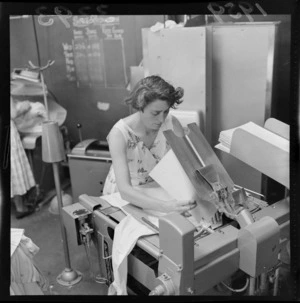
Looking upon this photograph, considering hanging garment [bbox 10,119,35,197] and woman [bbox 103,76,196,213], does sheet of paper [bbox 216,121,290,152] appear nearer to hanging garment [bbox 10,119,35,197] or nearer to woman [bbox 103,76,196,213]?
woman [bbox 103,76,196,213]

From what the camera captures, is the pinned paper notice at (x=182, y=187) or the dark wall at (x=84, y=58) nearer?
the pinned paper notice at (x=182, y=187)

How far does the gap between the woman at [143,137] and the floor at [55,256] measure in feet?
0.82

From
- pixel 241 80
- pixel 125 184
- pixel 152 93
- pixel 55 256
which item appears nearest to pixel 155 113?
pixel 152 93

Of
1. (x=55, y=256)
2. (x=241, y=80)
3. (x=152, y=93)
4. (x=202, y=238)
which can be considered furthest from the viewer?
(x=55, y=256)

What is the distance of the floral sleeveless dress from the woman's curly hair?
0.06m

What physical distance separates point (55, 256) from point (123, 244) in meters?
0.45

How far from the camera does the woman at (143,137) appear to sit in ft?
3.53

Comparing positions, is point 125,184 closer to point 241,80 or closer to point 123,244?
point 123,244

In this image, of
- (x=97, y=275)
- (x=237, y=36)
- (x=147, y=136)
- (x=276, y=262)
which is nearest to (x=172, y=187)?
(x=147, y=136)

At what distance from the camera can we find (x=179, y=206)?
1015mm

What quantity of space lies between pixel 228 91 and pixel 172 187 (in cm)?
43

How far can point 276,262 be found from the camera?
3.22 ft

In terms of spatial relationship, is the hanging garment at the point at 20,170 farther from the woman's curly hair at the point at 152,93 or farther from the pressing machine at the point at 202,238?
the woman's curly hair at the point at 152,93

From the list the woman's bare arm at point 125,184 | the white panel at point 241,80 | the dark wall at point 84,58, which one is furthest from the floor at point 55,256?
the white panel at point 241,80
